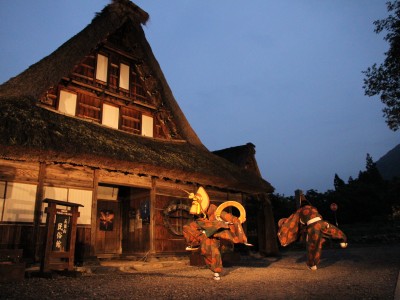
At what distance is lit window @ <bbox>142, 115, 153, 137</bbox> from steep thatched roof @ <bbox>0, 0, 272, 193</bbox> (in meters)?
0.64

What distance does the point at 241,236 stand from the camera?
642cm

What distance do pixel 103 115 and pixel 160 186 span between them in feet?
10.9

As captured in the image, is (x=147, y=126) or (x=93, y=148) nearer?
(x=93, y=148)

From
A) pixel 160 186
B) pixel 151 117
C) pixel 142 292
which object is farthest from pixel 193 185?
pixel 142 292

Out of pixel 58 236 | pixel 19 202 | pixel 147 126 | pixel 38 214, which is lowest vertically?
pixel 58 236

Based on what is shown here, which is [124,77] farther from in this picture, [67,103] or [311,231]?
[311,231]

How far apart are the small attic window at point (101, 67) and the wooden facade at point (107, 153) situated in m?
0.04

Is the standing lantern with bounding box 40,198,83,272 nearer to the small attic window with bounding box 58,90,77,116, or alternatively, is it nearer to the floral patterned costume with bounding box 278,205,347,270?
the small attic window with bounding box 58,90,77,116

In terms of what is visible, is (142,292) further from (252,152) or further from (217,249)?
(252,152)

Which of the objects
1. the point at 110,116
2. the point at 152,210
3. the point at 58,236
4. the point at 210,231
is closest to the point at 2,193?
the point at 58,236

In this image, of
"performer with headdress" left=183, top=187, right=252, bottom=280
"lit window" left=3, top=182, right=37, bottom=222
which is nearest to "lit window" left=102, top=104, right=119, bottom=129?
"lit window" left=3, top=182, right=37, bottom=222

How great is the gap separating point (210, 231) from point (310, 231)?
2.61 meters

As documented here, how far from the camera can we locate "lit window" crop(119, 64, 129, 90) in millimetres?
12148

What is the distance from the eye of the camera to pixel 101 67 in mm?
11625
